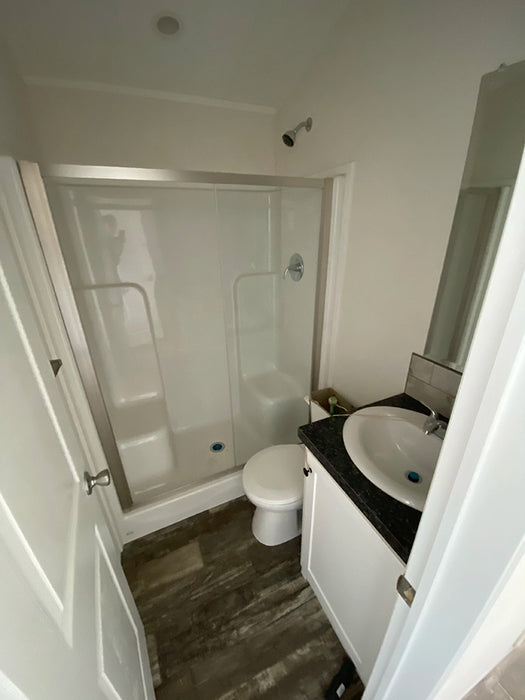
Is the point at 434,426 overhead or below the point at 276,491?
overhead

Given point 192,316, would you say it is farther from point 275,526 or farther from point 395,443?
point 395,443

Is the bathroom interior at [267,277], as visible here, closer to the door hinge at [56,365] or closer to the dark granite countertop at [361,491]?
the dark granite countertop at [361,491]

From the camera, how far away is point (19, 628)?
13.4 inches

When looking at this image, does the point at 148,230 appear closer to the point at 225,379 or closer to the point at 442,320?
the point at 225,379

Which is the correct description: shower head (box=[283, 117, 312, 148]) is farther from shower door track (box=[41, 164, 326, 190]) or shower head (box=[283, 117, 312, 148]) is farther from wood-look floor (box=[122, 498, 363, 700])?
wood-look floor (box=[122, 498, 363, 700])

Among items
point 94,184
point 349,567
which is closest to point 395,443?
point 349,567

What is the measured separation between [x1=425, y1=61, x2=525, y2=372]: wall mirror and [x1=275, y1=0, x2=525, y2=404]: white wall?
4cm

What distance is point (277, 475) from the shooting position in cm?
143

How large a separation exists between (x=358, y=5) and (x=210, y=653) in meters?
2.72

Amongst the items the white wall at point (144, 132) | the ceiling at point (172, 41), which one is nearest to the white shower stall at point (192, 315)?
the white wall at point (144, 132)

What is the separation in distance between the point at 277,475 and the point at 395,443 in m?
0.62

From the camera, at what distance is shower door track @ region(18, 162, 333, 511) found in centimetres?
101

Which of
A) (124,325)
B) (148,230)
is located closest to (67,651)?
(124,325)

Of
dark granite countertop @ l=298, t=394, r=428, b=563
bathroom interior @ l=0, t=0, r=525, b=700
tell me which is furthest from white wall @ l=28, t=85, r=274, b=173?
dark granite countertop @ l=298, t=394, r=428, b=563
